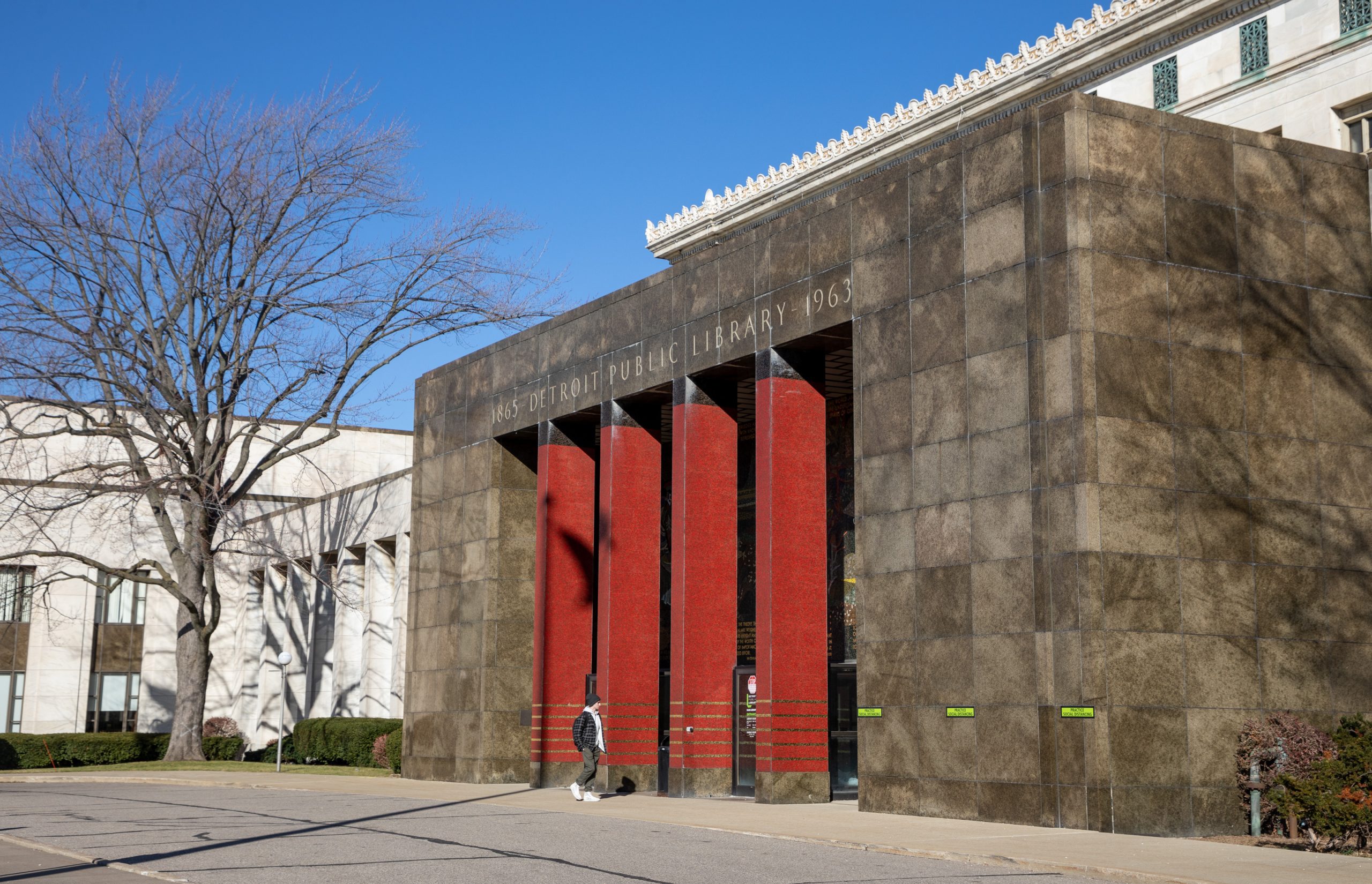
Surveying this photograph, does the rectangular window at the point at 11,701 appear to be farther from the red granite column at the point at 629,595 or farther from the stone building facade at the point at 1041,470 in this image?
the stone building facade at the point at 1041,470

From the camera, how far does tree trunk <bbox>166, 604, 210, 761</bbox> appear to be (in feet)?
138

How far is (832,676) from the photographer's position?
27688 millimetres

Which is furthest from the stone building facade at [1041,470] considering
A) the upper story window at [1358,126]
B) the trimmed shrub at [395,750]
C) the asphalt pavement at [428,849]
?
the trimmed shrub at [395,750]

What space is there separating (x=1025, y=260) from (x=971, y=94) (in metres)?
15.3

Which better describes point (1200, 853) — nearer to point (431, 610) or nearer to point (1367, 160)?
point (1367, 160)

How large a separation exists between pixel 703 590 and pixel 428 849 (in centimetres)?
1121

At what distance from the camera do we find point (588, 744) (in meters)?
24.1

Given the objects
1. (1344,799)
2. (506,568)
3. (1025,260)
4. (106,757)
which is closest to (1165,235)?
(1025,260)

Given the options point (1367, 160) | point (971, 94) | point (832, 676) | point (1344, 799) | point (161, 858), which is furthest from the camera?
point (971, 94)

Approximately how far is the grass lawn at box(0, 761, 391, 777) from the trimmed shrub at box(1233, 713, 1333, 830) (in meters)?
22.8

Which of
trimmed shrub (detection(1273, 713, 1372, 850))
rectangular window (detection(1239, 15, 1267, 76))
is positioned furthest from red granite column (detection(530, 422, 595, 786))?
trimmed shrub (detection(1273, 713, 1372, 850))

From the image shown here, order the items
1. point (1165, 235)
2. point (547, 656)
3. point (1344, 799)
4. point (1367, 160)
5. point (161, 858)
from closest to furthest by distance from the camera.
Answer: point (161, 858)
point (1344, 799)
point (1165, 235)
point (1367, 160)
point (547, 656)

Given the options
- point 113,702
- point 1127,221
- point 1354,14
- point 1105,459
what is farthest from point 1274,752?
point 113,702

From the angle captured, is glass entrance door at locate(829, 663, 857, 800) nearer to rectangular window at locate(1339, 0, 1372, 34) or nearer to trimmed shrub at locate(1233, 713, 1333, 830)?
trimmed shrub at locate(1233, 713, 1333, 830)
